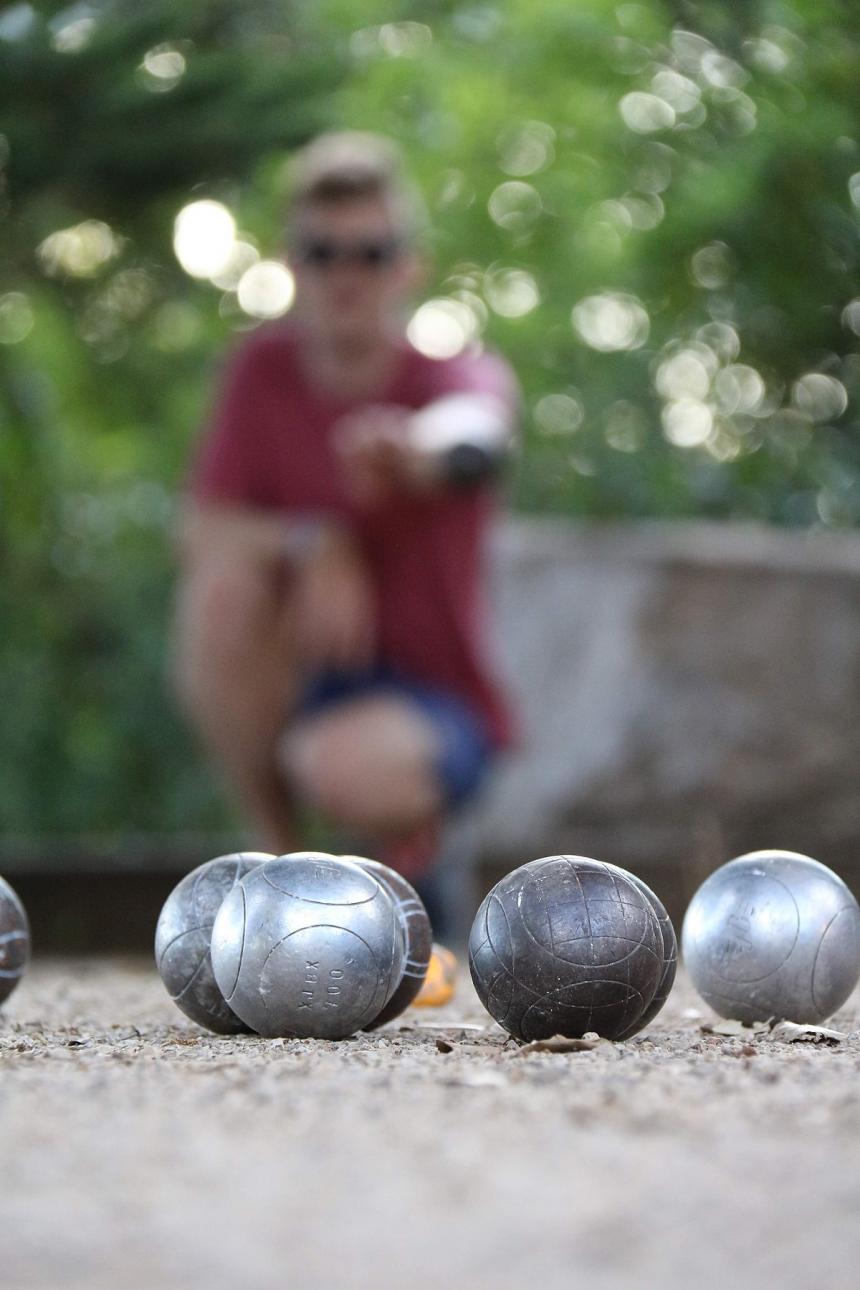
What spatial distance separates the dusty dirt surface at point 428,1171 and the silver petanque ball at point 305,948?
151 millimetres

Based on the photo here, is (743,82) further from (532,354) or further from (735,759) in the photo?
(735,759)

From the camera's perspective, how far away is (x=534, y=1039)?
3154mm

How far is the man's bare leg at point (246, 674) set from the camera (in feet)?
21.4

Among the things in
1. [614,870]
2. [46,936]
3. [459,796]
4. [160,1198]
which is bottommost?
[46,936]

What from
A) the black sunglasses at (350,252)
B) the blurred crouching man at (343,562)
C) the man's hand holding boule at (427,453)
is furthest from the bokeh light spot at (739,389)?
the man's hand holding boule at (427,453)

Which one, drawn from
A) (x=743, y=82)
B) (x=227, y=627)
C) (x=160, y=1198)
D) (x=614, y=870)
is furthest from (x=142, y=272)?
(x=160, y=1198)

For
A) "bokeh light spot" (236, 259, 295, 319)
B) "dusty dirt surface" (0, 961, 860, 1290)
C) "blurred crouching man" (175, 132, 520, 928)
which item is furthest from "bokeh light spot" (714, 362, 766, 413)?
"dusty dirt surface" (0, 961, 860, 1290)

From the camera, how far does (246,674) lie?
6617 mm

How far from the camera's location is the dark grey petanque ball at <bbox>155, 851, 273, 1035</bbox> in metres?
3.31

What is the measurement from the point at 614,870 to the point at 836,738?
4947 mm

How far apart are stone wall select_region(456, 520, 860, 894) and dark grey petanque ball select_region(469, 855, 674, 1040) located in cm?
448

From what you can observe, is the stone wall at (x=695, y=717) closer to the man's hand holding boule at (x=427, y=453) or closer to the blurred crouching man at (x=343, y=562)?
the blurred crouching man at (x=343, y=562)

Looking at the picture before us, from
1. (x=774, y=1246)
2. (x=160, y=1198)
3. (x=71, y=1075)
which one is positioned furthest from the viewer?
(x=71, y=1075)

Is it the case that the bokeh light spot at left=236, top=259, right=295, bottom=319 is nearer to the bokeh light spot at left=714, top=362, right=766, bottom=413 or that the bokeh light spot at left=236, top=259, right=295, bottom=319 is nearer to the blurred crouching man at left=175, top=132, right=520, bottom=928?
the bokeh light spot at left=714, top=362, right=766, bottom=413
